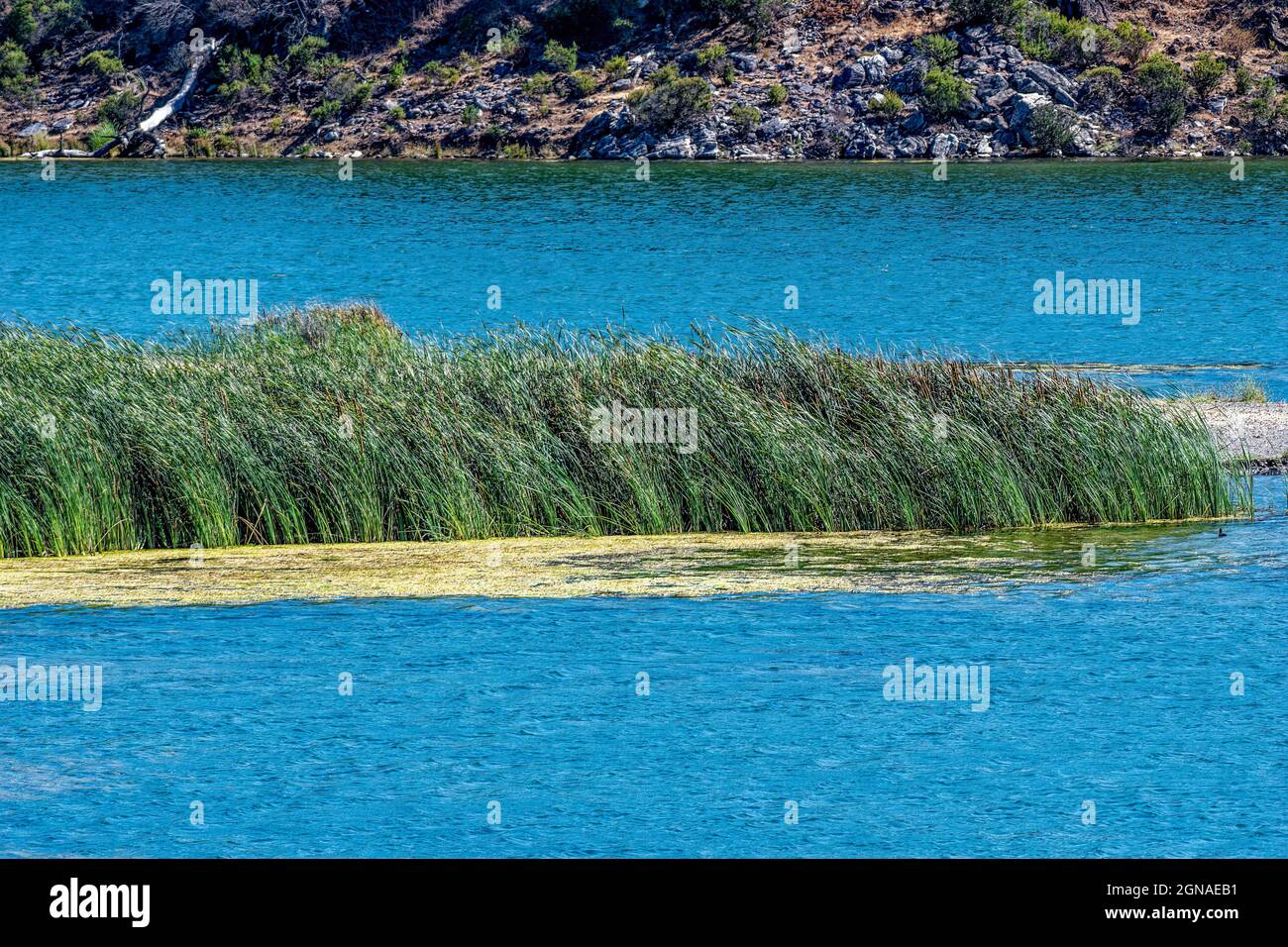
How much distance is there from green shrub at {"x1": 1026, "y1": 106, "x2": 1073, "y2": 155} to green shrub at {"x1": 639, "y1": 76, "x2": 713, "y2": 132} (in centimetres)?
1476

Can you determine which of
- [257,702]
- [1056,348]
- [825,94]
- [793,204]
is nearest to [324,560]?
[257,702]

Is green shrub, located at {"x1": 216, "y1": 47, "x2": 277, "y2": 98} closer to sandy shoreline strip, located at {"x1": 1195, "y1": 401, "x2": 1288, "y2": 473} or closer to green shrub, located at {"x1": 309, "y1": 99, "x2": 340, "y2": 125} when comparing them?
green shrub, located at {"x1": 309, "y1": 99, "x2": 340, "y2": 125}

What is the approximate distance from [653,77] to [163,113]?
25.8 m

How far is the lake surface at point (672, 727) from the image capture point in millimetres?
11734

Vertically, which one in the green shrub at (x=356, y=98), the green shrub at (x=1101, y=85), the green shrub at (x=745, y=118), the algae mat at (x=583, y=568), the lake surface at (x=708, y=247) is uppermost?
the green shrub at (x=356, y=98)

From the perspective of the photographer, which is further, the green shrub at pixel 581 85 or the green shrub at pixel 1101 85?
the green shrub at pixel 581 85

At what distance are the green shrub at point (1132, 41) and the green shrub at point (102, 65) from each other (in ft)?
165

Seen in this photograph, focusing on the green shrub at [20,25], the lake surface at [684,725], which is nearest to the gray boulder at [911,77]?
the green shrub at [20,25]

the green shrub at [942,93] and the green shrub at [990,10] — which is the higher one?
the green shrub at [990,10]

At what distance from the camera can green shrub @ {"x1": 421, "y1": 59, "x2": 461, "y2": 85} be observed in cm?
9062

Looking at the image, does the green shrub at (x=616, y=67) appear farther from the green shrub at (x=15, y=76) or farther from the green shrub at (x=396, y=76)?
the green shrub at (x=15, y=76)

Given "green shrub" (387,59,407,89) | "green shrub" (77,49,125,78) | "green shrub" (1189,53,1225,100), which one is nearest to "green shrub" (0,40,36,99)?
"green shrub" (77,49,125,78)

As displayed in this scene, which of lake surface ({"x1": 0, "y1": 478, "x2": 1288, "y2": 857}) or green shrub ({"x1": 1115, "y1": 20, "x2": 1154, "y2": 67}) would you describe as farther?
green shrub ({"x1": 1115, "y1": 20, "x2": 1154, "y2": 67})
